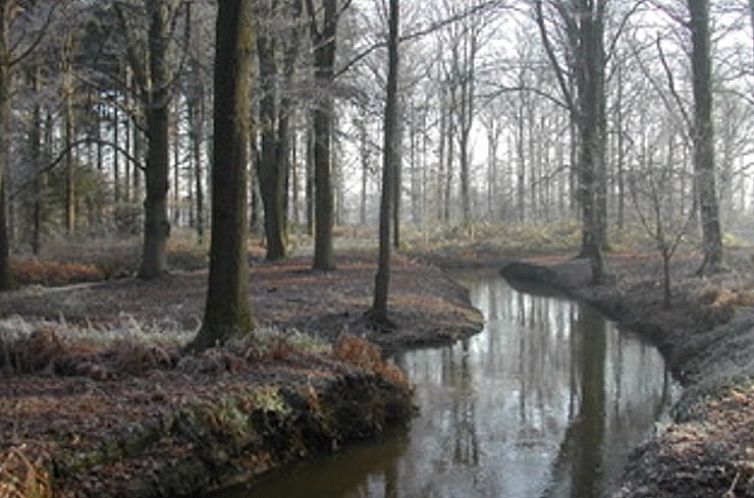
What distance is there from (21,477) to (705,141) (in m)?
18.9

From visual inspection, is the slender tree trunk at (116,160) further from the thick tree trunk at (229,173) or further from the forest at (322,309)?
the thick tree trunk at (229,173)

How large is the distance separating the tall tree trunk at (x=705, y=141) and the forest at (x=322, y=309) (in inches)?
4.4

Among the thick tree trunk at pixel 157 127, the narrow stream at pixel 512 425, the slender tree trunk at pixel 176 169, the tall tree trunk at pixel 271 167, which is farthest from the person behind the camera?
the slender tree trunk at pixel 176 169

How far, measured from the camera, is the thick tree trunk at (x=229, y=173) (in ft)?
36.4

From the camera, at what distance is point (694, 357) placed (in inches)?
570

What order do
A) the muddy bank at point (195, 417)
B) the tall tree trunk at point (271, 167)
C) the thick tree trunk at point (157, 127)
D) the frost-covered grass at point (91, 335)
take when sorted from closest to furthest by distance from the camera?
the muddy bank at point (195, 417) → the frost-covered grass at point (91, 335) → the thick tree trunk at point (157, 127) → the tall tree trunk at point (271, 167)

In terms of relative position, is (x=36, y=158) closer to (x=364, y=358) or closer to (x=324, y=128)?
(x=324, y=128)

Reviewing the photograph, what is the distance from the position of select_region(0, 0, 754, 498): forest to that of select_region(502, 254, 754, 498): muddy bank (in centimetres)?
5

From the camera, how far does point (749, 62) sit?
28109 millimetres

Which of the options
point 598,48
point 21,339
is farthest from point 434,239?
point 21,339

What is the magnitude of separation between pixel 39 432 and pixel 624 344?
12887mm

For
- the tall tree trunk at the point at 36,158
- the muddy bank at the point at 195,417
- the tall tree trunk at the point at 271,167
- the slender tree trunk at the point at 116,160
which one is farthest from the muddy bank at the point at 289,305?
the slender tree trunk at the point at 116,160

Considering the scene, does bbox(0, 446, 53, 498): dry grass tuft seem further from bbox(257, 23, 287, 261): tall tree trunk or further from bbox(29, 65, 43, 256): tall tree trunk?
bbox(29, 65, 43, 256): tall tree trunk

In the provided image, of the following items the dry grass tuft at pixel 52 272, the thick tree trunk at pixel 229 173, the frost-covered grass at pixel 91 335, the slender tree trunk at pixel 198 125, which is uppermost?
the slender tree trunk at pixel 198 125
